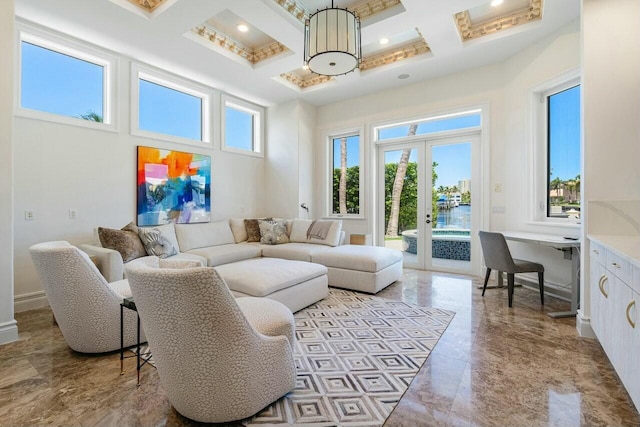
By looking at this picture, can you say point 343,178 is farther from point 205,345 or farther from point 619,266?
point 205,345

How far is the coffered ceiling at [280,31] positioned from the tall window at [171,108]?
295 millimetres

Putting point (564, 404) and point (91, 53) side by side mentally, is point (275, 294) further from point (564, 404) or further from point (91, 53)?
point (91, 53)

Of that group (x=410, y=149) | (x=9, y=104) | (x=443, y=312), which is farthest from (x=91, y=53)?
(x=443, y=312)

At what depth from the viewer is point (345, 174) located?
6.05 meters

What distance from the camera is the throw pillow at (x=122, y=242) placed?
329 cm

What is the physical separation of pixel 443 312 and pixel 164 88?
194 inches

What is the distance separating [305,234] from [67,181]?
315cm

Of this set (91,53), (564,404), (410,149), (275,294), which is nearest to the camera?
(564,404)

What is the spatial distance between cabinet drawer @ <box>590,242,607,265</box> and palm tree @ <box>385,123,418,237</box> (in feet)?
10.6

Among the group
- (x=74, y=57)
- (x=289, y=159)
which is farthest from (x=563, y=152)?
(x=74, y=57)

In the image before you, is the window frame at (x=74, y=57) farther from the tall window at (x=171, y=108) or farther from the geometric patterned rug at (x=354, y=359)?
the geometric patterned rug at (x=354, y=359)

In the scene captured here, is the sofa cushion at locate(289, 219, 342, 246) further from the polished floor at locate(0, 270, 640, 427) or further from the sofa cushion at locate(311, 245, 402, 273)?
the polished floor at locate(0, 270, 640, 427)

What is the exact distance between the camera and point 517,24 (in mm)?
3654

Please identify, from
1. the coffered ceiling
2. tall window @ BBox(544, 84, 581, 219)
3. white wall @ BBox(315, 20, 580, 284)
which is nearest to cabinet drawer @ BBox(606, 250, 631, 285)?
white wall @ BBox(315, 20, 580, 284)
